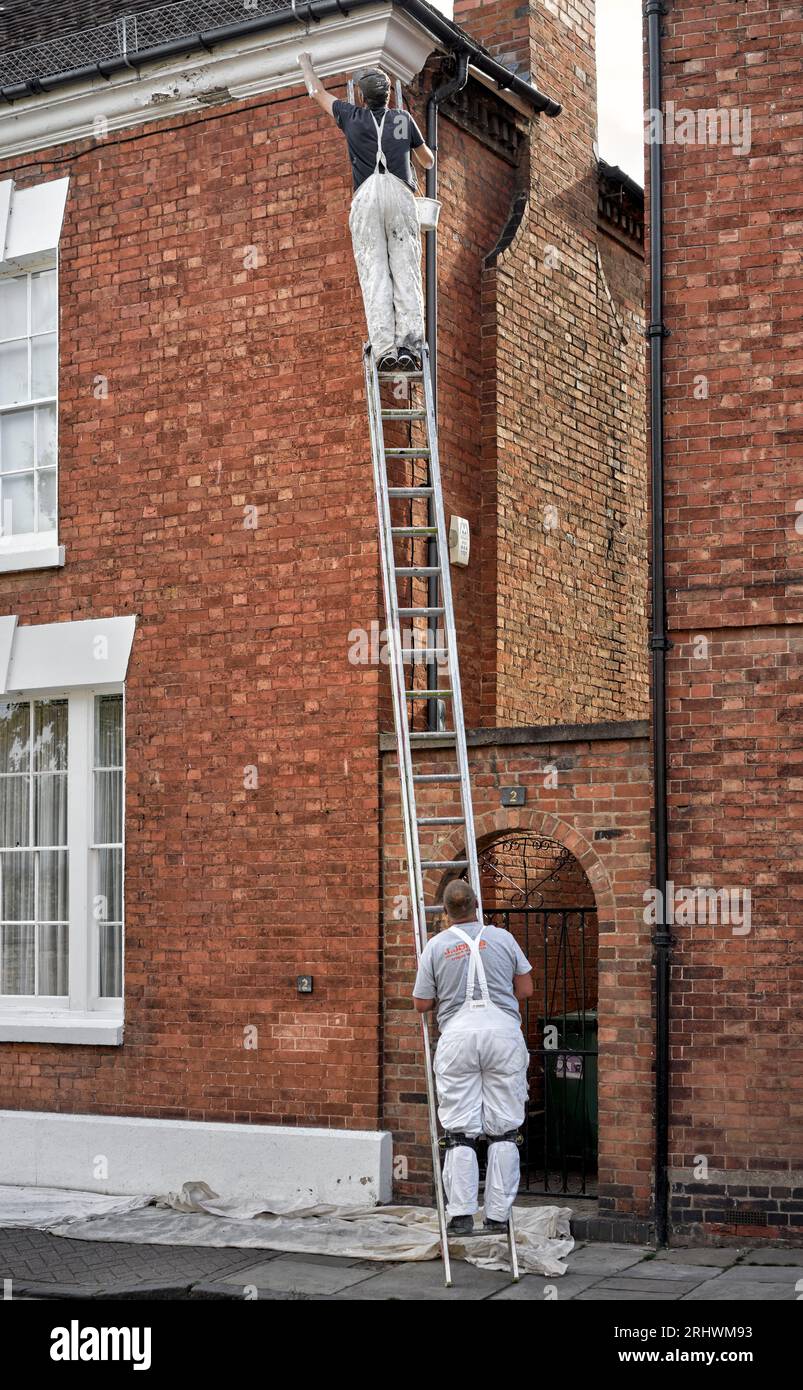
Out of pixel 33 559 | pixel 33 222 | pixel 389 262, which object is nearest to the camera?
pixel 389 262

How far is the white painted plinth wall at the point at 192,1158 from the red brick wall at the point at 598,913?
0.27m

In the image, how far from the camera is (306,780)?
10.9m

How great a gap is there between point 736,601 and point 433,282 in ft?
10.7

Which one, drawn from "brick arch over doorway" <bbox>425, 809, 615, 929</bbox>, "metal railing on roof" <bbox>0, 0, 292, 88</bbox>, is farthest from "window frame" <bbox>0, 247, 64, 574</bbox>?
"brick arch over doorway" <bbox>425, 809, 615, 929</bbox>

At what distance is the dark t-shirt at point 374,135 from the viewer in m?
10.1

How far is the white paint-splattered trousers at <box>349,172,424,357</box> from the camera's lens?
10148 mm

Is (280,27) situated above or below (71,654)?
above

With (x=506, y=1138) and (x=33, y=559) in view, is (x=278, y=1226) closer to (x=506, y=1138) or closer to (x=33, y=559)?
(x=506, y=1138)

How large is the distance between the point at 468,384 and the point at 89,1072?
17.2 ft

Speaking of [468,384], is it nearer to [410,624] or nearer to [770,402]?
[410,624]

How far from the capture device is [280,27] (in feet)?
36.9

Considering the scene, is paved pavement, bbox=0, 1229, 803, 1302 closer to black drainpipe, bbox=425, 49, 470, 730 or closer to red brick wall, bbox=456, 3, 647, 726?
black drainpipe, bbox=425, 49, 470, 730

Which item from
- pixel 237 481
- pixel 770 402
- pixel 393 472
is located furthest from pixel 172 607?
pixel 770 402

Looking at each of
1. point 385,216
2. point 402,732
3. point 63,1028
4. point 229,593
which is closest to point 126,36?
point 385,216
